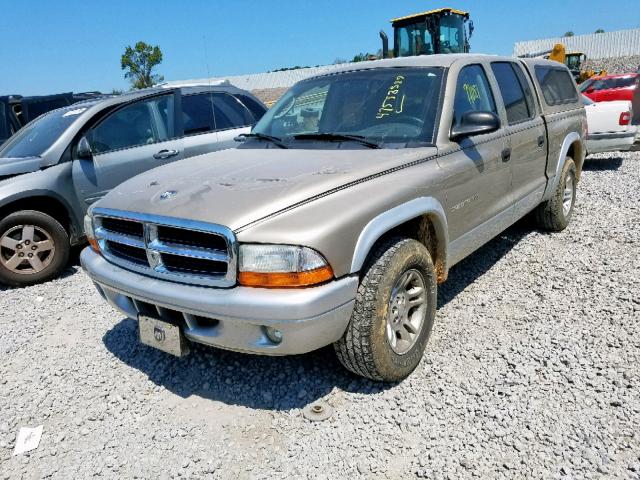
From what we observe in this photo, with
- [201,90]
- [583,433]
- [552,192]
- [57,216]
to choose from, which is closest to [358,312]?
[583,433]

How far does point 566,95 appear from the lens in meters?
5.12

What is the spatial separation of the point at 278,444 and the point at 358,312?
30.7 inches

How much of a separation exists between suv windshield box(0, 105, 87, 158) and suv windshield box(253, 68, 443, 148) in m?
2.68

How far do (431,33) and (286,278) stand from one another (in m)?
14.1

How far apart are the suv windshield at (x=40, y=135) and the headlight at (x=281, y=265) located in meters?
3.95

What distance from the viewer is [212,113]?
20.1 feet

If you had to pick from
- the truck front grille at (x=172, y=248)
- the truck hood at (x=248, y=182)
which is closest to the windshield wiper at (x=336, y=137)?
the truck hood at (x=248, y=182)

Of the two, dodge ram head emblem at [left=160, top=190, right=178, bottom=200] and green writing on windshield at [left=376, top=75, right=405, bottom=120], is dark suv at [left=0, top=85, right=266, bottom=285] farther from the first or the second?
green writing on windshield at [left=376, top=75, right=405, bottom=120]

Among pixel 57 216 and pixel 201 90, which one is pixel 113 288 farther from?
pixel 201 90

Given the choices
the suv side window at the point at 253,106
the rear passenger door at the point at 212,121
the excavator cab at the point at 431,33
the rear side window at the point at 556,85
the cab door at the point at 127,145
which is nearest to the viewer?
the rear side window at the point at 556,85

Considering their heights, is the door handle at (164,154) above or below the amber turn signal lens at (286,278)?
above

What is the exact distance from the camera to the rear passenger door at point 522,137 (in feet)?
12.7

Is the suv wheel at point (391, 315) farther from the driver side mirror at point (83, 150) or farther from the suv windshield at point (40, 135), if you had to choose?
the suv windshield at point (40, 135)

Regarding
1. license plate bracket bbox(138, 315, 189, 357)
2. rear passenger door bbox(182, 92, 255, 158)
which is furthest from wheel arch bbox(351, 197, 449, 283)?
rear passenger door bbox(182, 92, 255, 158)
